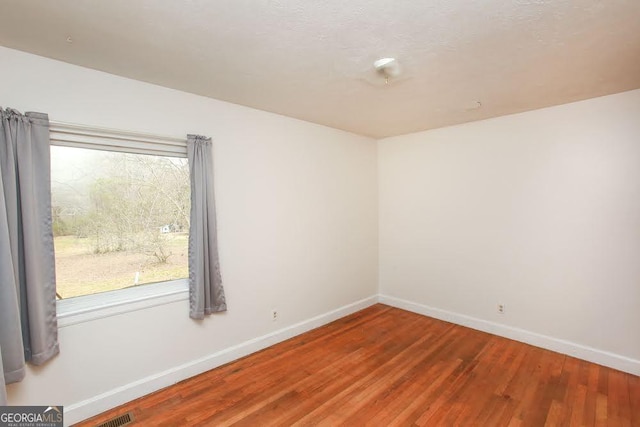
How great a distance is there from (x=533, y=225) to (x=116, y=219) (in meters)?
3.97

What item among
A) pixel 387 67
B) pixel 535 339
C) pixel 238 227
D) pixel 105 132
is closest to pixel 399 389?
pixel 535 339

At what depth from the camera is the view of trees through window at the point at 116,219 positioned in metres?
2.18

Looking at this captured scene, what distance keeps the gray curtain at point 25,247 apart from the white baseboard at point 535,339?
3829mm

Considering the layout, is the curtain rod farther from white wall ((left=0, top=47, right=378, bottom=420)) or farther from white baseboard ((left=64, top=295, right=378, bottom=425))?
white baseboard ((left=64, top=295, right=378, bottom=425))

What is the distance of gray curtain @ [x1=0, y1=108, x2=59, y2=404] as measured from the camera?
1.78m

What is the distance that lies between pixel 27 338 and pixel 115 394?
731 mm

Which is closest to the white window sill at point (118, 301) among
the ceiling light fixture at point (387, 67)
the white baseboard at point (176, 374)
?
the white baseboard at point (176, 374)

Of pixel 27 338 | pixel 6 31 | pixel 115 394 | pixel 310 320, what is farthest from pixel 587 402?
pixel 6 31

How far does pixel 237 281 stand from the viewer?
117 inches

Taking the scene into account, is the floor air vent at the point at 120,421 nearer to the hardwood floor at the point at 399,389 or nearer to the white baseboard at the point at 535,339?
the hardwood floor at the point at 399,389

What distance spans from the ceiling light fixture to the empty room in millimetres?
22

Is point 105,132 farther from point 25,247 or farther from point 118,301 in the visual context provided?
point 118,301

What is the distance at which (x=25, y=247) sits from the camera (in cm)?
187

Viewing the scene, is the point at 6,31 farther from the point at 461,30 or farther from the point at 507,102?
the point at 507,102
